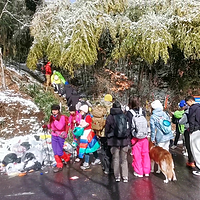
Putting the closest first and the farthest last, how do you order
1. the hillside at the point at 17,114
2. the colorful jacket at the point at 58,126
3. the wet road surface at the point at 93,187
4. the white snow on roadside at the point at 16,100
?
the wet road surface at the point at 93,187, the colorful jacket at the point at 58,126, the hillside at the point at 17,114, the white snow on roadside at the point at 16,100

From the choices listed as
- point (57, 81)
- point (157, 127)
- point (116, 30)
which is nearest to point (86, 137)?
point (157, 127)

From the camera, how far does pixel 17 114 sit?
6422mm

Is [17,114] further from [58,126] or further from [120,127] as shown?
[120,127]

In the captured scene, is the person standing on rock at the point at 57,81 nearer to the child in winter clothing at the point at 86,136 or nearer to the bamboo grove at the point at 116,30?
the bamboo grove at the point at 116,30

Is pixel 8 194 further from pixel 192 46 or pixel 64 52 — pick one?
pixel 192 46

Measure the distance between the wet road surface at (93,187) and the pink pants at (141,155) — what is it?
0.17 meters

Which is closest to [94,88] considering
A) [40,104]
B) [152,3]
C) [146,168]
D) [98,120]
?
[40,104]

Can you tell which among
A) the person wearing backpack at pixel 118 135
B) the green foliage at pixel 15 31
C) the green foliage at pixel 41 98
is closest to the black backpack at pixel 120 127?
the person wearing backpack at pixel 118 135

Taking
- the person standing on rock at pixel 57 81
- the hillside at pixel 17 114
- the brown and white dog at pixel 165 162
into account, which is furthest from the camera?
the person standing on rock at pixel 57 81

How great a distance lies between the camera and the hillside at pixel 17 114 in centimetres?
592

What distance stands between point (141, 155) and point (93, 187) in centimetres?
111

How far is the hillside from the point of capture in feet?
19.4

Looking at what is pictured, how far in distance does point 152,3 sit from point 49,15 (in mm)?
4337

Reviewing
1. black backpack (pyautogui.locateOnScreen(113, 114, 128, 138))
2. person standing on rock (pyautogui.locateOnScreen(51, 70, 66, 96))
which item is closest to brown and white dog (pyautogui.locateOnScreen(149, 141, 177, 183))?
black backpack (pyautogui.locateOnScreen(113, 114, 128, 138))
